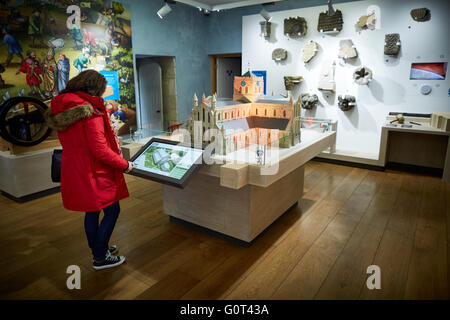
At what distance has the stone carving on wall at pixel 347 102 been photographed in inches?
239

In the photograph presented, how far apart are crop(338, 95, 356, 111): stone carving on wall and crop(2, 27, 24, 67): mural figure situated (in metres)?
5.55

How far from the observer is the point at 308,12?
630cm

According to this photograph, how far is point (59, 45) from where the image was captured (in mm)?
5141

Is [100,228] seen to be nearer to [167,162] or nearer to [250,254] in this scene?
[167,162]

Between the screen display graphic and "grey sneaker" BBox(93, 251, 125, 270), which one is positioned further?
"grey sneaker" BBox(93, 251, 125, 270)

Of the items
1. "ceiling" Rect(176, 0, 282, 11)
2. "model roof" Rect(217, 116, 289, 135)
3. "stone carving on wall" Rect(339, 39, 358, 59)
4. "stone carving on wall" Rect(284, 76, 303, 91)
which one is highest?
"ceiling" Rect(176, 0, 282, 11)

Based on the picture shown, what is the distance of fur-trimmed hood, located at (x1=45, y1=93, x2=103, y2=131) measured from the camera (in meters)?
2.04

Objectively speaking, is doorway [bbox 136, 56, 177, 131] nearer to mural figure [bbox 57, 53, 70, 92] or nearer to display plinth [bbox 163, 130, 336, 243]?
mural figure [bbox 57, 53, 70, 92]

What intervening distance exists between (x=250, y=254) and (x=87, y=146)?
168cm

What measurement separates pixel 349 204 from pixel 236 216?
1867 millimetres

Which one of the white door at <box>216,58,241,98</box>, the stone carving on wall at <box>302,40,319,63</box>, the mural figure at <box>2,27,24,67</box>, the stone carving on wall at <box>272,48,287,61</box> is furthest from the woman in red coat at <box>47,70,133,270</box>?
the white door at <box>216,58,241,98</box>

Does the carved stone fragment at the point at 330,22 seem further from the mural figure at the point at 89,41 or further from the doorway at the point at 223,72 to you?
the mural figure at the point at 89,41

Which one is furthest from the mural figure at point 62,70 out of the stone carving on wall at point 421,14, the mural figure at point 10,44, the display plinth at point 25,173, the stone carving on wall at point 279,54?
the stone carving on wall at point 421,14
